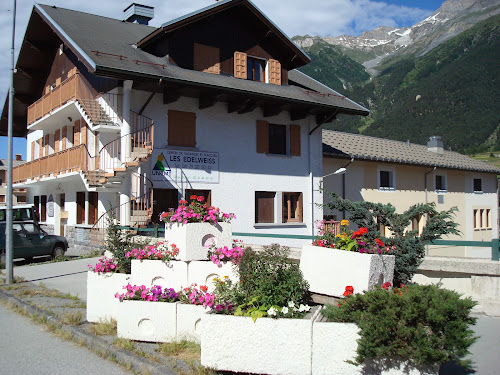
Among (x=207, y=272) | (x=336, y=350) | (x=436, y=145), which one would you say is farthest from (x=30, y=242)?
(x=436, y=145)

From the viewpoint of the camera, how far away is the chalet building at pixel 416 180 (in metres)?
24.6

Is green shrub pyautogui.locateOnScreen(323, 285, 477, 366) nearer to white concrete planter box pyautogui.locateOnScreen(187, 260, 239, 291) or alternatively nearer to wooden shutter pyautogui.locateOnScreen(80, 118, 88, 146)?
white concrete planter box pyautogui.locateOnScreen(187, 260, 239, 291)

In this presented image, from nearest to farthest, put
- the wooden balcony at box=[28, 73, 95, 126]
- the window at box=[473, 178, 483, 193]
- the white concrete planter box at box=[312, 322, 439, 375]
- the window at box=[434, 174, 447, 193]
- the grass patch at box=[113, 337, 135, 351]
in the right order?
the white concrete planter box at box=[312, 322, 439, 375] < the grass patch at box=[113, 337, 135, 351] < the wooden balcony at box=[28, 73, 95, 126] < the window at box=[434, 174, 447, 193] < the window at box=[473, 178, 483, 193]

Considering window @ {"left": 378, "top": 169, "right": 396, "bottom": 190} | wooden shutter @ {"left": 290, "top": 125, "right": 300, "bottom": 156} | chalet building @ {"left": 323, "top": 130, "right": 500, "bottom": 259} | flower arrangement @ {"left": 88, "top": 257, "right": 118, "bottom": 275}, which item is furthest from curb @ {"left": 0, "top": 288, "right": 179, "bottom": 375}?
window @ {"left": 378, "top": 169, "right": 396, "bottom": 190}

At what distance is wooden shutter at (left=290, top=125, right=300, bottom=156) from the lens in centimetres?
2166

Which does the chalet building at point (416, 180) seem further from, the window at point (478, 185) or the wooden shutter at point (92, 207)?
the wooden shutter at point (92, 207)

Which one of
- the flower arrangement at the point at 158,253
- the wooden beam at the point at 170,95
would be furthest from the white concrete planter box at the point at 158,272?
the wooden beam at the point at 170,95

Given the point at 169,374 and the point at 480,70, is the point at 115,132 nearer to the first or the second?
the point at 169,374

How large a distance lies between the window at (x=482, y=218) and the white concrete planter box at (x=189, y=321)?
30722mm

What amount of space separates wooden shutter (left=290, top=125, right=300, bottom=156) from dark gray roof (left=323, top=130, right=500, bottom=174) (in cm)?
185

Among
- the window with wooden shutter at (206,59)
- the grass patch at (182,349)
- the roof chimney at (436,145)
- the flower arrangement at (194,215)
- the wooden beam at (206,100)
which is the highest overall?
the window with wooden shutter at (206,59)

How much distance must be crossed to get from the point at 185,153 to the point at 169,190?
146 cm

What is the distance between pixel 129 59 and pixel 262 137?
20.4 feet

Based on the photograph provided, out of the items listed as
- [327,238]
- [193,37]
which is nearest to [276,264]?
[327,238]
